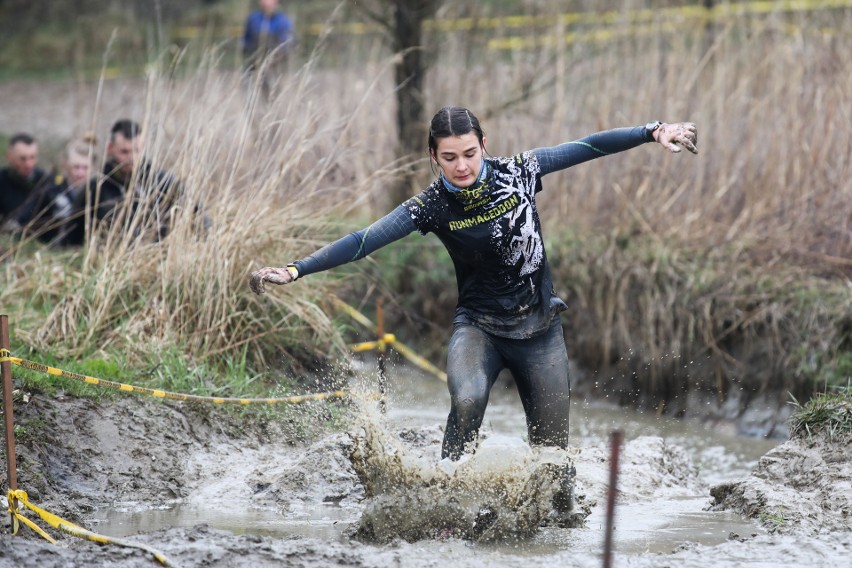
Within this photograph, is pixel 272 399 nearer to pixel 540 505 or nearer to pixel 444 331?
pixel 540 505

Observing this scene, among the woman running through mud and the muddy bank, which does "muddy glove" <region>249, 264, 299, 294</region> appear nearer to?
the woman running through mud

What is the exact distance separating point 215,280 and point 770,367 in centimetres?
406

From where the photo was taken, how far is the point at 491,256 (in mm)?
5148

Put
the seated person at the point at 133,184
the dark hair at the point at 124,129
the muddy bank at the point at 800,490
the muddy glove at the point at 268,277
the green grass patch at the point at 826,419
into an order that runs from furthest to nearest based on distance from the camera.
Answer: the dark hair at the point at 124,129
the seated person at the point at 133,184
the green grass patch at the point at 826,419
the muddy bank at the point at 800,490
the muddy glove at the point at 268,277

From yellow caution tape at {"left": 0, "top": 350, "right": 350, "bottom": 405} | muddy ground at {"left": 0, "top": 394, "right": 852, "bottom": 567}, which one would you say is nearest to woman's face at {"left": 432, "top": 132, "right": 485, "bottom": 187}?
muddy ground at {"left": 0, "top": 394, "right": 852, "bottom": 567}

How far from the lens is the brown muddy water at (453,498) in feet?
16.6

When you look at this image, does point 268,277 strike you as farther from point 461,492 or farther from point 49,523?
point 49,523

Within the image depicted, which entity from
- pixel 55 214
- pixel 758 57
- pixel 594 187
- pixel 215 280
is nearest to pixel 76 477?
pixel 215 280

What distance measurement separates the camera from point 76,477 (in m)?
5.99

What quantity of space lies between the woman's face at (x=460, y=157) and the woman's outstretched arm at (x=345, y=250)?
27 centimetres

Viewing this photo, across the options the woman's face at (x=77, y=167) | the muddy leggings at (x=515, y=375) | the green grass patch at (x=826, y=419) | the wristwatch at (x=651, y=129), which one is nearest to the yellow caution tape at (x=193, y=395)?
the muddy leggings at (x=515, y=375)

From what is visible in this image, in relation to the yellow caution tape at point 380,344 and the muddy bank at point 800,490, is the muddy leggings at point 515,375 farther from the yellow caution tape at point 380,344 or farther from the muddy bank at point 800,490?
the yellow caution tape at point 380,344

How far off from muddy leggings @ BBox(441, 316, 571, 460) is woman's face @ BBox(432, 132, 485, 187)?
2.20 ft

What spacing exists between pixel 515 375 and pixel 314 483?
4.78ft
